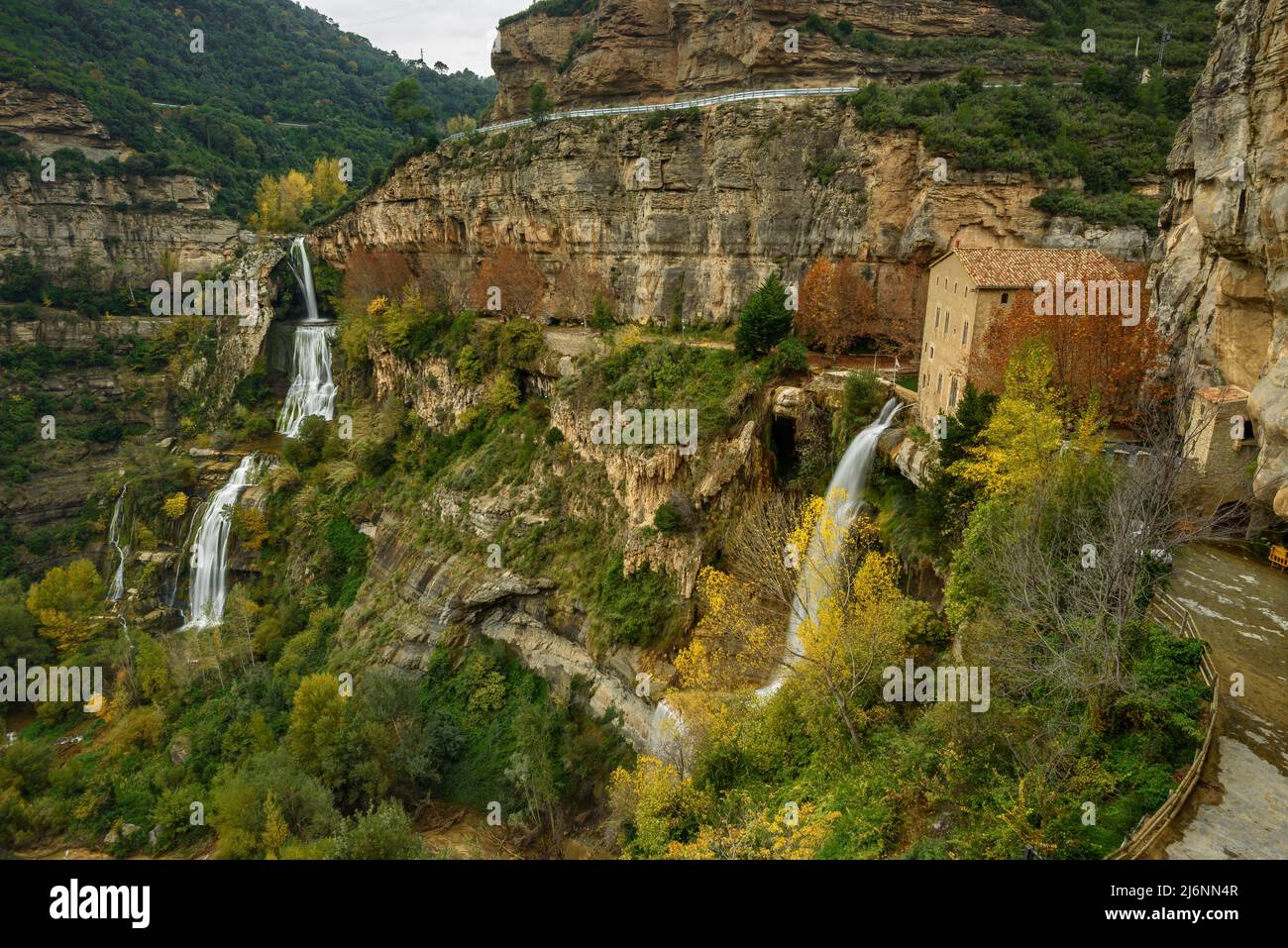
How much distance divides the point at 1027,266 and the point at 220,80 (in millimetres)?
88751

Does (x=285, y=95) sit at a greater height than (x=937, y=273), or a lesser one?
greater

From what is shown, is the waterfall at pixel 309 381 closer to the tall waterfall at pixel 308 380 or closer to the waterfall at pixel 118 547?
the tall waterfall at pixel 308 380

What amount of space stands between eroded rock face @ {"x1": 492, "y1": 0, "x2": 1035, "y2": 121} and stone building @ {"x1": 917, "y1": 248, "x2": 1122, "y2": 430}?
2232 cm

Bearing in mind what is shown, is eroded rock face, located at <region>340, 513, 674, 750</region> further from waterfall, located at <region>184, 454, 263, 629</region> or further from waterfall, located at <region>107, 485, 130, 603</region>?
waterfall, located at <region>107, 485, 130, 603</region>

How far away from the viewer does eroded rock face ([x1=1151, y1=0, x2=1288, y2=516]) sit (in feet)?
44.3

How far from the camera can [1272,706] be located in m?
11.8

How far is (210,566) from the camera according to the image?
130 feet

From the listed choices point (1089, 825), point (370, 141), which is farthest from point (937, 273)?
point (370, 141)

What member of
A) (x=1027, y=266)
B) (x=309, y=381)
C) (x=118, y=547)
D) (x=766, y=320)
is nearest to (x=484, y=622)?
(x=766, y=320)

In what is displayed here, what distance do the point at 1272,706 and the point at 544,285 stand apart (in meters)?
38.6

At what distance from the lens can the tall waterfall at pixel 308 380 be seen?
47.9m

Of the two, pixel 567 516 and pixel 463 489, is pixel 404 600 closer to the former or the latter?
pixel 463 489

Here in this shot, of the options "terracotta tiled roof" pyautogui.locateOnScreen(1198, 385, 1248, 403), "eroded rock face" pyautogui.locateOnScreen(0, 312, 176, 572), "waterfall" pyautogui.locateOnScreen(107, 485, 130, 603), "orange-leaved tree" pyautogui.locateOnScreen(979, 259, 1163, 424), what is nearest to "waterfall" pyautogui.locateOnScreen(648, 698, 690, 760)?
"orange-leaved tree" pyautogui.locateOnScreen(979, 259, 1163, 424)

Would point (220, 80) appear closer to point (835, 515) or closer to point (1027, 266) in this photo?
point (835, 515)
